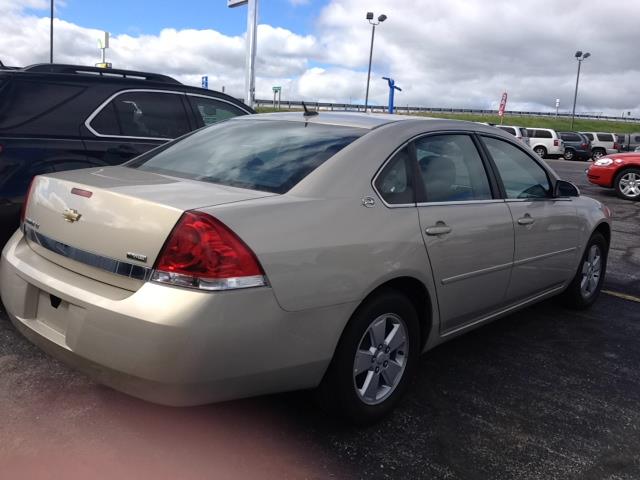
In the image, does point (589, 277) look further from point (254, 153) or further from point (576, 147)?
point (576, 147)

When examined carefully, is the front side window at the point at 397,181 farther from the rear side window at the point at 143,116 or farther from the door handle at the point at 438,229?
the rear side window at the point at 143,116

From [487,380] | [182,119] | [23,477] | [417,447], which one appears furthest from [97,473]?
[182,119]

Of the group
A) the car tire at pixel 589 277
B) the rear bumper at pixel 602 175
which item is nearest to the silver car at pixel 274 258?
the car tire at pixel 589 277

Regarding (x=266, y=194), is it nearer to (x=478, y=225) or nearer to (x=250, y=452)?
(x=250, y=452)

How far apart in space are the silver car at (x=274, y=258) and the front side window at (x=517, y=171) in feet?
0.32

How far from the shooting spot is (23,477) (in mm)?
2398

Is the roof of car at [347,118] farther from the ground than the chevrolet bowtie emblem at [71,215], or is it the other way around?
the roof of car at [347,118]

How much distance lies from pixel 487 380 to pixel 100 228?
2.38 metres

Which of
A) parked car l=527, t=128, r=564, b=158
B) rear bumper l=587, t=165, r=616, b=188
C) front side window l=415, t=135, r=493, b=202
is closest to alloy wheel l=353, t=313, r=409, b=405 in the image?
front side window l=415, t=135, r=493, b=202

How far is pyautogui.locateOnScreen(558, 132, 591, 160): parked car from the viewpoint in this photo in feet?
106

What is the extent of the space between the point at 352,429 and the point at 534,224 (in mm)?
1942

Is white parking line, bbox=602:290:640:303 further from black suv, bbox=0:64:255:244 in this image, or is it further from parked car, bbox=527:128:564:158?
parked car, bbox=527:128:564:158

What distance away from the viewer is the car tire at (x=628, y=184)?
13.3 metres

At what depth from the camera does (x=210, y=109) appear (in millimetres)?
5941
